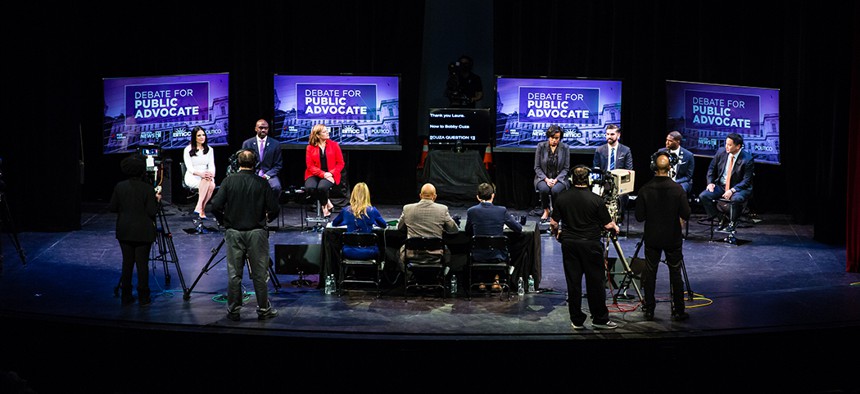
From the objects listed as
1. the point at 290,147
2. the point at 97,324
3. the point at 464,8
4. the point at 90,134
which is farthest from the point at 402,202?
the point at 97,324

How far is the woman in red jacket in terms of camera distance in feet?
38.6

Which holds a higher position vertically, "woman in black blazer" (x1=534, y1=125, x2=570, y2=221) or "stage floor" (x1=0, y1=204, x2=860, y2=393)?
"woman in black blazer" (x1=534, y1=125, x2=570, y2=221)

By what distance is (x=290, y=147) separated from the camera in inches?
534

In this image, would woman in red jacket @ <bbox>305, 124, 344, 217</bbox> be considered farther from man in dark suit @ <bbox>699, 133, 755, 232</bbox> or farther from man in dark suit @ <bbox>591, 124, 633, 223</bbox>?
man in dark suit @ <bbox>699, 133, 755, 232</bbox>

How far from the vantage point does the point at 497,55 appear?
13969 millimetres

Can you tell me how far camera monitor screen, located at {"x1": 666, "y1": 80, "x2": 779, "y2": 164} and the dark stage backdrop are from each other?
2.65 feet

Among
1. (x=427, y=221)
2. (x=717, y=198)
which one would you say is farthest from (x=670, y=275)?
(x=717, y=198)

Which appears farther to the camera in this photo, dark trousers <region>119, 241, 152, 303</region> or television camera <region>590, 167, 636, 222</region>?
television camera <region>590, 167, 636, 222</region>

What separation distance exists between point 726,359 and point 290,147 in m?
7.96

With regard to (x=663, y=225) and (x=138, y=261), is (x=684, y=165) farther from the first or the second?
(x=138, y=261)

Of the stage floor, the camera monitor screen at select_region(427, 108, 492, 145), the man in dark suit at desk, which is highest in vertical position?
the camera monitor screen at select_region(427, 108, 492, 145)

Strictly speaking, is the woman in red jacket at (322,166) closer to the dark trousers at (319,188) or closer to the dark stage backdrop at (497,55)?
the dark trousers at (319,188)

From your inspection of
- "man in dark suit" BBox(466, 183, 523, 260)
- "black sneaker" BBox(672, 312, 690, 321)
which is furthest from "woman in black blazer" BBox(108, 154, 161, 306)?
"black sneaker" BBox(672, 312, 690, 321)

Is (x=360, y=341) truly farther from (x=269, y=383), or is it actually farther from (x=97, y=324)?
(x=97, y=324)
